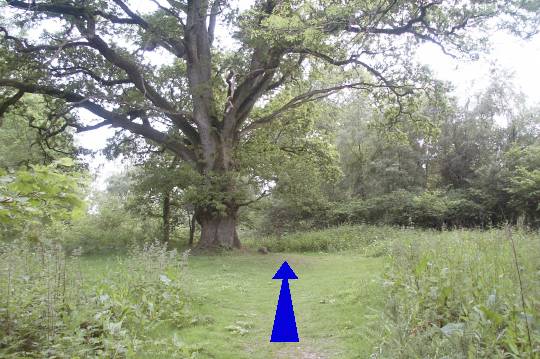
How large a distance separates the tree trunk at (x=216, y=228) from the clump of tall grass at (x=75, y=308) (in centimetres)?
1081

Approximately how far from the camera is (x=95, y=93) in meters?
15.9

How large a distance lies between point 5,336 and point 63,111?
13.9 m

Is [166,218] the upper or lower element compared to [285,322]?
upper

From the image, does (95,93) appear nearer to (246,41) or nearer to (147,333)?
(246,41)

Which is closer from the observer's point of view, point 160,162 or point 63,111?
point 63,111

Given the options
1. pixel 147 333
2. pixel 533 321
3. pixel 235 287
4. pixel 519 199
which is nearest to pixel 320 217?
pixel 519 199

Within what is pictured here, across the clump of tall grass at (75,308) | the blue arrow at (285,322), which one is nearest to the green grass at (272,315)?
the blue arrow at (285,322)

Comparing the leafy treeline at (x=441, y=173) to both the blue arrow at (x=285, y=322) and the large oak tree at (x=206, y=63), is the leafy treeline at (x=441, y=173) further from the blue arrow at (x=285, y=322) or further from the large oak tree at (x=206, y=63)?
the blue arrow at (x=285, y=322)

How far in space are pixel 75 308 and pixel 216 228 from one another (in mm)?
13437

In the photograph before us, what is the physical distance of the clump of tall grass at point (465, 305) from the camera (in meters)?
3.00

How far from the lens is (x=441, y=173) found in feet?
95.2

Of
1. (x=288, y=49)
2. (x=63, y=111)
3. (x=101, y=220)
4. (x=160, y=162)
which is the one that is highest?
(x=288, y=49)

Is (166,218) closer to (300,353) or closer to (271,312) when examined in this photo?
(271,312)

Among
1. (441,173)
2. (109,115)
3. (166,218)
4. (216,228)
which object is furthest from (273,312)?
(441,173)
